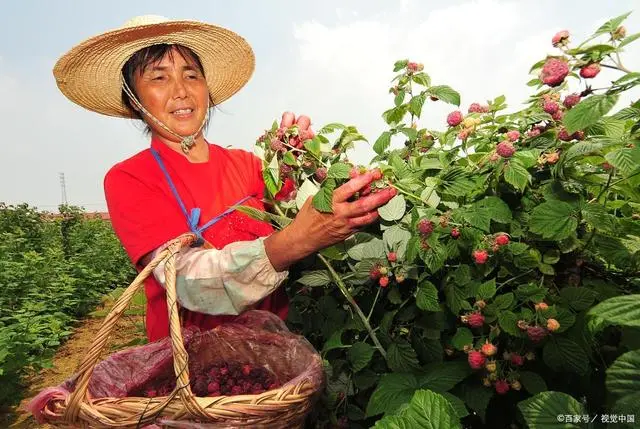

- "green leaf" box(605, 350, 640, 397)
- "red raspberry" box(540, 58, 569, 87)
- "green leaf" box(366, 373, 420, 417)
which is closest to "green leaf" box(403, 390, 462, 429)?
"green leaf" box(605, 350, 640, 397)

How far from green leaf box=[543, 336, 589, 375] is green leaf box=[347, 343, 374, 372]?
0.47m

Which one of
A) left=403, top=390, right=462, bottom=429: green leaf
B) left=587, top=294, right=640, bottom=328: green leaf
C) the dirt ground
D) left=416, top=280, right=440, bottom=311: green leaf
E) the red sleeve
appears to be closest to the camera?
left=587, top=294, right=640, bottom=328: green leaf

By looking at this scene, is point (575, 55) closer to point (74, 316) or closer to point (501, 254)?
point (501, 254)

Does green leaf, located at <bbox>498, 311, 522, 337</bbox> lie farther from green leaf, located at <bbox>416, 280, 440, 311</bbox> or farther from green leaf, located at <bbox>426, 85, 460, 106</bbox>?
green leaf, located at <bbox>426, 85, 460, 106</bbox>

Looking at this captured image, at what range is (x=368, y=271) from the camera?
1.38m

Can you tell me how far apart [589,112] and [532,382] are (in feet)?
2.18

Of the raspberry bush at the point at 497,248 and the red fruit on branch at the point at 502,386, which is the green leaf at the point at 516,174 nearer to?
the raspberry bush at the point at 497,248

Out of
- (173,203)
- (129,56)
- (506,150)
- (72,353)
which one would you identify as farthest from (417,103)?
(72,353)

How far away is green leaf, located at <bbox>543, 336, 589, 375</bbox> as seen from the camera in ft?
3.56

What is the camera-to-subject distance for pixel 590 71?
0.95 m

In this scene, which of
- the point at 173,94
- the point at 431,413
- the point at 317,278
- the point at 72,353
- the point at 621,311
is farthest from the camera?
the point at 72,353

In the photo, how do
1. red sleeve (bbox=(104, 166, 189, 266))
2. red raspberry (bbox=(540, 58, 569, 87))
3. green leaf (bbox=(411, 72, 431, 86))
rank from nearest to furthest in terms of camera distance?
red raspberry (bbox=(540, 58, 569, 87)), green leaf (bbox=(411, 72, 431, 86)), red sleeve (bbox=(104, 166, 189, 266))

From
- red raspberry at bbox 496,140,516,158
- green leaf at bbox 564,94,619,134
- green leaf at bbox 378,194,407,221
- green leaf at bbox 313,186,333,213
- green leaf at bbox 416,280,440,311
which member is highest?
green leaf at bbox 564,94,619,134

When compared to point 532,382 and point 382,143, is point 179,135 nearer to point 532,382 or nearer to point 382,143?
point 382,143
